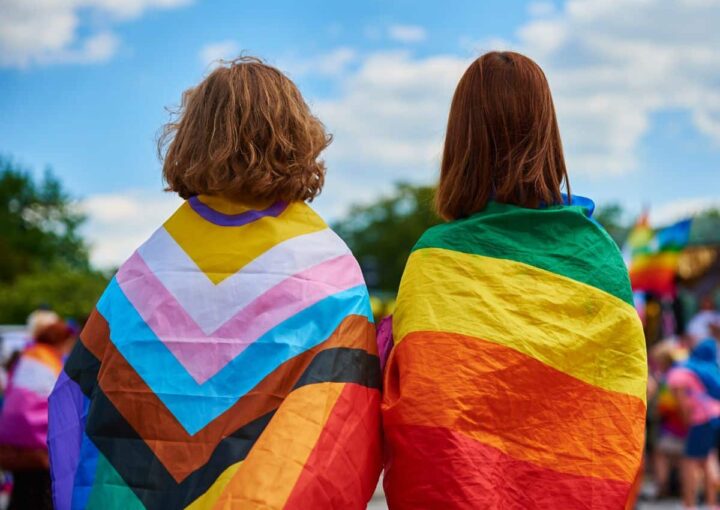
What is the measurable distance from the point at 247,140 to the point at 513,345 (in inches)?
38.3

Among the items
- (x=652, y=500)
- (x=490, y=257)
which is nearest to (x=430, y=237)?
(x=490, y=257)

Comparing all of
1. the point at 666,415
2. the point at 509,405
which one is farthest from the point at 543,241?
the point at 666,415

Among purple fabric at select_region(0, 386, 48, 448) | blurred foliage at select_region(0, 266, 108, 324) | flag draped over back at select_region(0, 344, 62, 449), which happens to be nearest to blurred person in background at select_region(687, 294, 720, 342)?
flag draped over back at select_region(0, 344, 62, 449)

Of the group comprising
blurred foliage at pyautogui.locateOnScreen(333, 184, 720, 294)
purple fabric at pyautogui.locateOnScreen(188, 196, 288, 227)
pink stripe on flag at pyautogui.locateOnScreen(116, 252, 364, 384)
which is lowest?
blurred foliage at pyautogui.locateOnScreen(333, 184, 720, 294)

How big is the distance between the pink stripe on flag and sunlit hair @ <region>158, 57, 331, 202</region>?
290mm

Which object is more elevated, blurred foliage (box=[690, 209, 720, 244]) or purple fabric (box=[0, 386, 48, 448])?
purple fabric (box=[0, 386, 48, 448])

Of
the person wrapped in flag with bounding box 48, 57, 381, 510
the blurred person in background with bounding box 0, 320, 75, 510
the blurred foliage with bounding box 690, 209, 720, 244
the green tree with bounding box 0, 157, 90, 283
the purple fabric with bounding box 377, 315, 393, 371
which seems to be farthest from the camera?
the green tree with bounding box 0, 157, 90, 283

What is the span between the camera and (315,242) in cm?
282

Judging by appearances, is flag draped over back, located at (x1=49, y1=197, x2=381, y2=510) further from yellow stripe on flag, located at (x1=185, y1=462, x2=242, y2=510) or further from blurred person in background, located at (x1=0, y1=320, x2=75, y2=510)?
blurred person in background, located at (x1=0, y1=320, x2=75, y2=510)

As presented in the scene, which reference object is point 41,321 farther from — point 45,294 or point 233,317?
point 45,294

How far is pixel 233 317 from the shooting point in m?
2.69

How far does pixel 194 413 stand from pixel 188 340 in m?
0.21

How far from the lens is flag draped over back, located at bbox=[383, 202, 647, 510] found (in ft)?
8.64

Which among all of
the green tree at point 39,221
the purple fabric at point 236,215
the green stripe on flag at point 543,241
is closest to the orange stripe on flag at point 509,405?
the green stripe on flag at point 543,241
